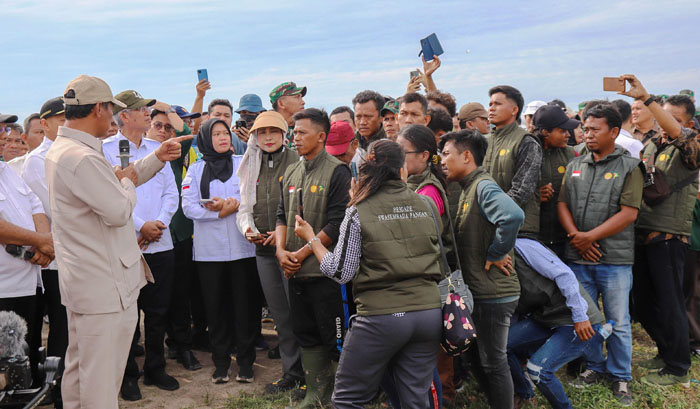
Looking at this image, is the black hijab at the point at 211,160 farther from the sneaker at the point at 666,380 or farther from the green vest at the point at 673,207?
the sneaker at the point at 666,380

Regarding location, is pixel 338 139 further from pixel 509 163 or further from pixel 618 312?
pixel 618 312

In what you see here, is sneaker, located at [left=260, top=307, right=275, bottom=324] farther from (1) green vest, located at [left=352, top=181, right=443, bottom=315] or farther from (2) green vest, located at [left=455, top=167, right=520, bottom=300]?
(1) green vest, located at [left=352, top=181, right=443, bottom=315]

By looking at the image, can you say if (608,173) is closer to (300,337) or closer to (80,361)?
(300,337)

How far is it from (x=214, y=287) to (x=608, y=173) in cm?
362

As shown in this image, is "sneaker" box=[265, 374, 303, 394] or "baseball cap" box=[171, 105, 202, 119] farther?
"baseball cap" box=[171, 105, 202, 119]

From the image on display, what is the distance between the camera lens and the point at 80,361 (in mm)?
3354

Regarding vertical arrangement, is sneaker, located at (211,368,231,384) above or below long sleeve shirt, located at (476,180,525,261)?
below

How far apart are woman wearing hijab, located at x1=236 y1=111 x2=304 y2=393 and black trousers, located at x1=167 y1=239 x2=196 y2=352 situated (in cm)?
97

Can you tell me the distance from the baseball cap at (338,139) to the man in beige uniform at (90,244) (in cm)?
197

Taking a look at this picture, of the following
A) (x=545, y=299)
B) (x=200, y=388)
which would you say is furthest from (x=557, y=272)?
(x=200, y=388)

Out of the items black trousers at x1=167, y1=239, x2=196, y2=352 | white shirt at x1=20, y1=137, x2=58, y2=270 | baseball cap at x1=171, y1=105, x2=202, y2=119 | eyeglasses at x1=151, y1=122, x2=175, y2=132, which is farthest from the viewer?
baseball cap at x1=171, y1=105, x2=202, y2=119

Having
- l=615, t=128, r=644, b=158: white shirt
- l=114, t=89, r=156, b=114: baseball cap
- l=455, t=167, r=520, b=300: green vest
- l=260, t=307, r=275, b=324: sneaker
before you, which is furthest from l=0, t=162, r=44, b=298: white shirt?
l=615, t=128, r=644, b=158: white shirt

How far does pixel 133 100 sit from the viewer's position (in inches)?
197

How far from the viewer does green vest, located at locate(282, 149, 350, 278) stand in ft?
14.3
